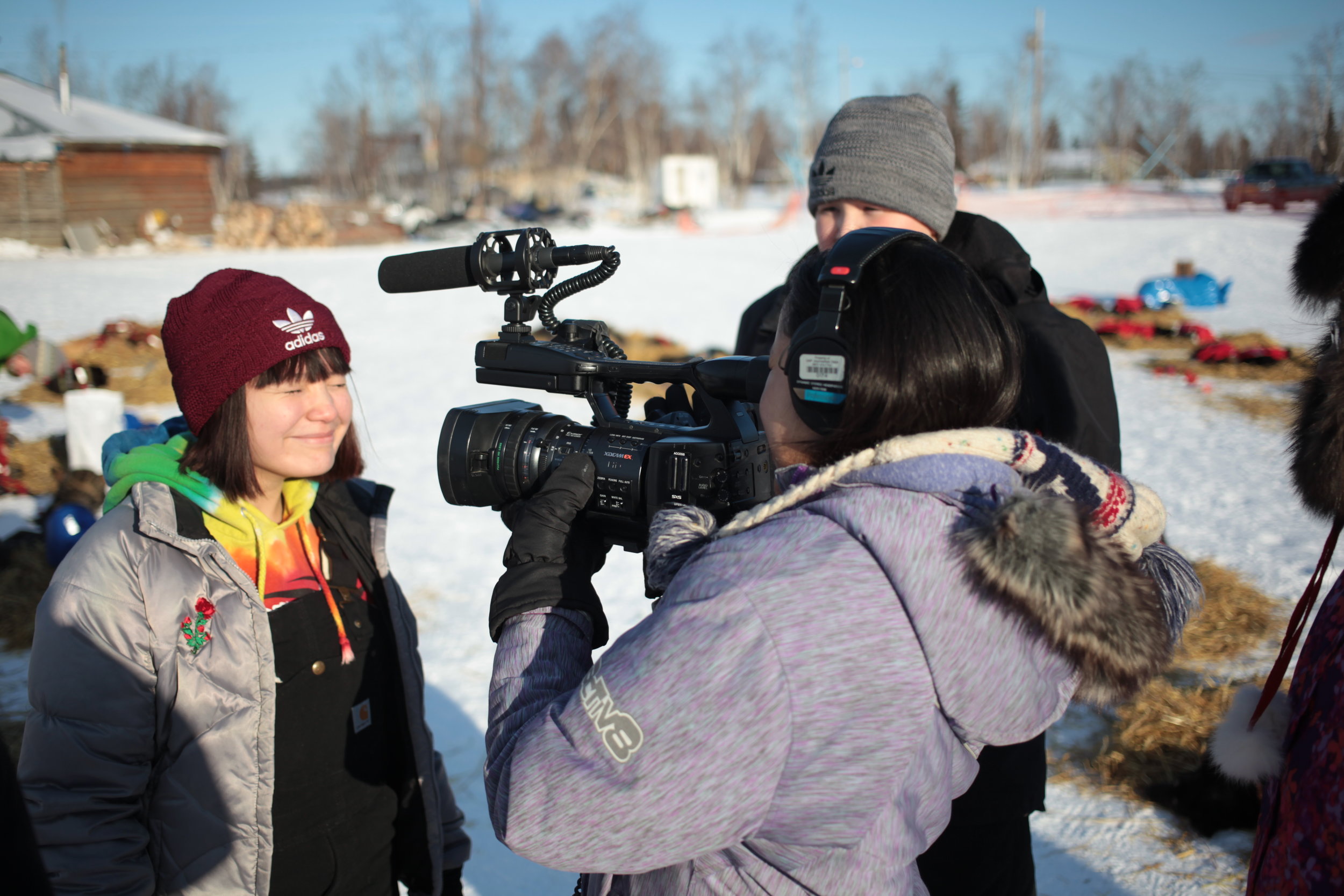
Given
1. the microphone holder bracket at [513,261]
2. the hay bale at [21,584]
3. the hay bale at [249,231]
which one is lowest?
the hay bale at [21,584]

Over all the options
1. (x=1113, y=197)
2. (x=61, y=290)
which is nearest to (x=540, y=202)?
(x=1113, y=197)

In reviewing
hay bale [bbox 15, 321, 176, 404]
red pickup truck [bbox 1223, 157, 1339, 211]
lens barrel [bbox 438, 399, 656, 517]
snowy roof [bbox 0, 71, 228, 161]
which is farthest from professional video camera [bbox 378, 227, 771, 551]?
red pickup truck [bbox 1223, 157, 1339, 211]

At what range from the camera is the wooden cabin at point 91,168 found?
18.5 metres

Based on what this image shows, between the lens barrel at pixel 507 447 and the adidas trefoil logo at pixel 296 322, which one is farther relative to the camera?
the adidas trefoil logo at pixel 296 322

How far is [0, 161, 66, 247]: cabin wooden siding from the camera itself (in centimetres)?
1850

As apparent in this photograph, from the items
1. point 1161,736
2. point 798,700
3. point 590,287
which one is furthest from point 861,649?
point 1161,736

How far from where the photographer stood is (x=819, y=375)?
92 cm

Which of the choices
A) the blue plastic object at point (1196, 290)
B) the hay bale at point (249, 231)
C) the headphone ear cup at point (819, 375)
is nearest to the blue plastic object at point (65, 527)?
the headphone ear cup at point (819, 375)

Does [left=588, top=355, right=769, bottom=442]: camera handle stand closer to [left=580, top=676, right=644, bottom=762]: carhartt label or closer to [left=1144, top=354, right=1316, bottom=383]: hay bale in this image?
[left=580, top=676, right=644, bottom=762]: carhartt label

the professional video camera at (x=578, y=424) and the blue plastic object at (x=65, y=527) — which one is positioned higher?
the professional video camera at (x=578, y=424)

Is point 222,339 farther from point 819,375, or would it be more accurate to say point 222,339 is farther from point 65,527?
point 65,527

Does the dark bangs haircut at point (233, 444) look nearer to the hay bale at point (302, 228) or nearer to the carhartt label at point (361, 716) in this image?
the carhartt label at point (361, 716)

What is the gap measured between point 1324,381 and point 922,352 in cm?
81

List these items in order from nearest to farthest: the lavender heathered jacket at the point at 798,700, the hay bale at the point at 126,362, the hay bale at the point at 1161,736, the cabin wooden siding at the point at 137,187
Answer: the lavender heathered jacket at the point at 798,700 < the hay bale at the point at 1161,736 < the hay bale at the point at 126,362 < the cabin wooden siding at the point at 137,187
